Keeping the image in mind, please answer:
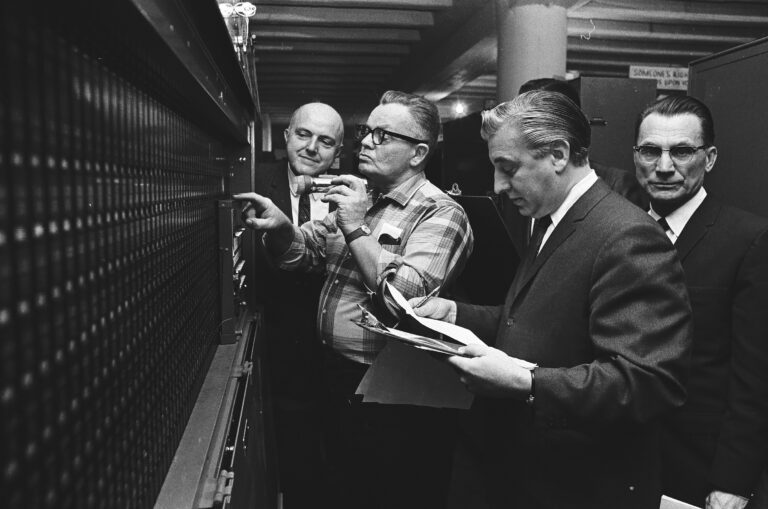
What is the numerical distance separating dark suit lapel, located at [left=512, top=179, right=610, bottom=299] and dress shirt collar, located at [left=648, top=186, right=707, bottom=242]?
58 cm

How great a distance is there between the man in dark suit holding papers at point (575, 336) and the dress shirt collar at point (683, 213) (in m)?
0.58

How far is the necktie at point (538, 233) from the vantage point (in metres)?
1.80

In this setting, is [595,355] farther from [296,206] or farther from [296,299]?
[296,206]

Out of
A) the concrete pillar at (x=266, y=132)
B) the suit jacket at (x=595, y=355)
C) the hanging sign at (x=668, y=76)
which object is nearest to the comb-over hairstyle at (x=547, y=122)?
the suit jacket at (x=595, y=355)

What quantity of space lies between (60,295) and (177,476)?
0.58 metres

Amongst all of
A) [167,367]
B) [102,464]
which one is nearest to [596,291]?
Answer: [167,367]

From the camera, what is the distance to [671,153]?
6.89 ft

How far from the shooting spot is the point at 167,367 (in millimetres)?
1075

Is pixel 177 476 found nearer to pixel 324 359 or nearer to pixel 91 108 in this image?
pixel 91 108

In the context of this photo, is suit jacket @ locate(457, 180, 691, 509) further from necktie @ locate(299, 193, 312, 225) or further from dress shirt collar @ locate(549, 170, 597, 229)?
necktie @ locate(299, 193, 312, 225)

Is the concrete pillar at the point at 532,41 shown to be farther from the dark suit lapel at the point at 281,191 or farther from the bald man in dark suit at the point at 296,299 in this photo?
the dark suit lapel at the point at 281,191

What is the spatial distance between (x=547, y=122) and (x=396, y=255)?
709 mm

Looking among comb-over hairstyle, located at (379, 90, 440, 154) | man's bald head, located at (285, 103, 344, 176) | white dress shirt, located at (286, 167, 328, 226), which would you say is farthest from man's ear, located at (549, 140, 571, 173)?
man's bald head, located at (285, 103, 344, 176)

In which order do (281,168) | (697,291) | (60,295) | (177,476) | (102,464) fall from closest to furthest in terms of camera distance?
(60,295)
(102,464)
(177,476)
(697,291)
(281,168)
